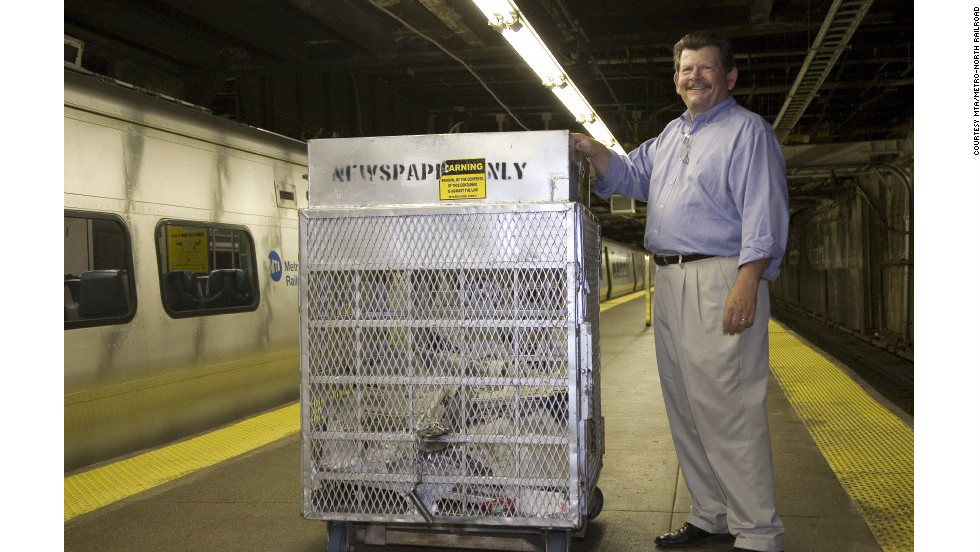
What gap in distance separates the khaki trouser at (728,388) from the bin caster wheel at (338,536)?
1384 millimetres

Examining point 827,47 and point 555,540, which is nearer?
point 555,540

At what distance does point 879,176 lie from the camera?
1188cm

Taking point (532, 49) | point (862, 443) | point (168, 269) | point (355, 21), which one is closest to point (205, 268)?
point (168, 269)

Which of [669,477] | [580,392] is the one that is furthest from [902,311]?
[580,392]

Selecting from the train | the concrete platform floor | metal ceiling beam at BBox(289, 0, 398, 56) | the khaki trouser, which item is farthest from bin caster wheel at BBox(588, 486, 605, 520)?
metal ceiling beam at BBox(289, 0, 398, 56)

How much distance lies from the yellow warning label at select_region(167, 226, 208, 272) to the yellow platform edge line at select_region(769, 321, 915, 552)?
448 centimetres

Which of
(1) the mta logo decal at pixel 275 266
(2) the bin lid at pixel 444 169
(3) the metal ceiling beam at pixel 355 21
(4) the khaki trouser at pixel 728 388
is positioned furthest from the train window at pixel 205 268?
(4) the khaki trouser at pixel 728 388

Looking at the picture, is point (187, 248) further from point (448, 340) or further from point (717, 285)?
point (717, 285)

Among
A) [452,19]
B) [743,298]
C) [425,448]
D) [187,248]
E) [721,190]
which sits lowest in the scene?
[425,448]

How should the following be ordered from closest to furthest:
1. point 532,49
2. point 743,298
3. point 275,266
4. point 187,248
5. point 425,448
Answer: point 425,448 < point 743,298 < point 187,248 < point 532,49 < point 275,266

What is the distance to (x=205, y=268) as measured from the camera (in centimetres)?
616

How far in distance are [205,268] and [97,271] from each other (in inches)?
44.2

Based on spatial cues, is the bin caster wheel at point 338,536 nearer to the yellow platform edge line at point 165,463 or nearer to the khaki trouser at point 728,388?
the khaki trouser at point 728,388

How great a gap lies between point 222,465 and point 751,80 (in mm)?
10216
